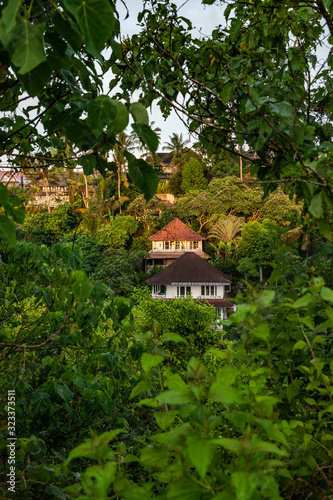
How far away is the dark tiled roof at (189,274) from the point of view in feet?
53.6

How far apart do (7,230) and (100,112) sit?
0.92 feet

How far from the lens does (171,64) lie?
1.61 meters

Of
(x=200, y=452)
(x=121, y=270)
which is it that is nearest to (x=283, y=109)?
(x=200, y=452)

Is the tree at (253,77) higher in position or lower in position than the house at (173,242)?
lower

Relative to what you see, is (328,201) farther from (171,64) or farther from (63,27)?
(171,64)

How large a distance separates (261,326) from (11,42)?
55cm

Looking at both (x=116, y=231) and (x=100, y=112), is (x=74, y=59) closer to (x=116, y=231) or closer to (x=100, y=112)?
(x=100, y=112)

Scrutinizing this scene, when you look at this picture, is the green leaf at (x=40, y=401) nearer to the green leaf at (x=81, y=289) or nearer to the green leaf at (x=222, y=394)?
the green leaf at (x=81, y=289)

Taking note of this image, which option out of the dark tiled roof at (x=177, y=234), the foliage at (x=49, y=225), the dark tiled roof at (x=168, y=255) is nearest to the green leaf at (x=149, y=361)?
the dark tiled roof at (x=168, y=255)

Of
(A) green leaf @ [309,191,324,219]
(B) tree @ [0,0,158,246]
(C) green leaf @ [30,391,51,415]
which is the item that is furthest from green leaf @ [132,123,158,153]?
(C) green leaf @ [30,391,51,415]

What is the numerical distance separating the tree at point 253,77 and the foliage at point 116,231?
17639mm

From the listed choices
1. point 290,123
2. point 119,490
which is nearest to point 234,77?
point 290,123

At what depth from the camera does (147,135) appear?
2.54ft

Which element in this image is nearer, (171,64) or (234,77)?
(234,77)
